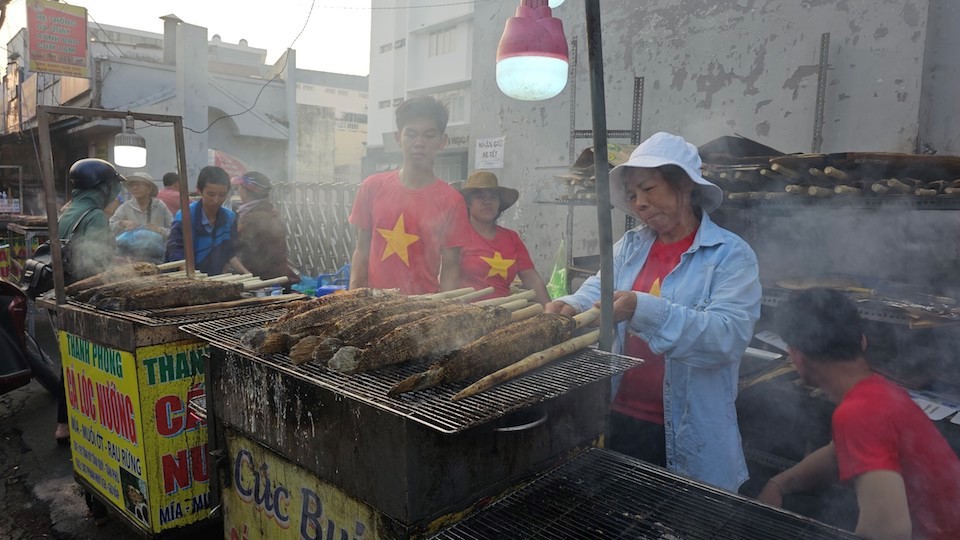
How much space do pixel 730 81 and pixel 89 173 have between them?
623 cm

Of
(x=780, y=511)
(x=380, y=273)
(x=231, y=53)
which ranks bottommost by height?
(x=780, y=511)

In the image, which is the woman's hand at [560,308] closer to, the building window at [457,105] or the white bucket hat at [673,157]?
the white bucket hat at [673,157]

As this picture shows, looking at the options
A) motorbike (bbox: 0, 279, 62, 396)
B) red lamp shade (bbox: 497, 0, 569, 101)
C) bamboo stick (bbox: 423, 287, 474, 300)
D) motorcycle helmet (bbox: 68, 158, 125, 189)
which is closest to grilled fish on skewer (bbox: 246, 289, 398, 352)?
bamboo stick (bbox: 423, 287, 474, 300)

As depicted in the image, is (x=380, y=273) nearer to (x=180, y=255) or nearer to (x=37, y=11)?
(x=180, y=255)

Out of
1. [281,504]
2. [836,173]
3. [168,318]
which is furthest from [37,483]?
[836,173]

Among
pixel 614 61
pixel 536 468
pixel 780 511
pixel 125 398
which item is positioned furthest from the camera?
pixel 614 61

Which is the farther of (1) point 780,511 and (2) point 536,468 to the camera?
(2) point 536,468

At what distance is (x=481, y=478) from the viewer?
182 cm

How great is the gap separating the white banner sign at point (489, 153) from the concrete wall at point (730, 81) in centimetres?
18

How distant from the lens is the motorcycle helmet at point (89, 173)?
15.1 feet

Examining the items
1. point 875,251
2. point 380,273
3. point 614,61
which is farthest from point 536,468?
point 614,61

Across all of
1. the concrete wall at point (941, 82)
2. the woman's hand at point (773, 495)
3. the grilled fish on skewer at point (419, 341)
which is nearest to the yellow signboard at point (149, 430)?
the grilled fish on skewer at point (419, 341)

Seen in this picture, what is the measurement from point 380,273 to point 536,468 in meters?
2.23

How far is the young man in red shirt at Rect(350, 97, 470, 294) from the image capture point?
3707 millimetres
